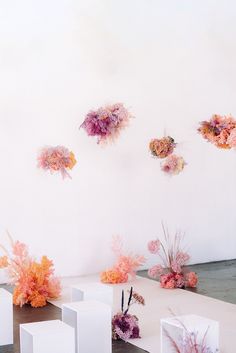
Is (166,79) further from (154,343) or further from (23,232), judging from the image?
(154,343)

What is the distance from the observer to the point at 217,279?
7.46 metres

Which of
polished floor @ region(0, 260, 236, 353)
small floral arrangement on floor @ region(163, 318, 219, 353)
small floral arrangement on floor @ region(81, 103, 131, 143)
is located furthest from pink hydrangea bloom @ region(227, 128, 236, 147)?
small floral arrangement on floor @ region(163, 318, 219, 353)

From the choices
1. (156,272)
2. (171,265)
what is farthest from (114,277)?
(171,265)

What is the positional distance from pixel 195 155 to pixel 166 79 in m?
1.14

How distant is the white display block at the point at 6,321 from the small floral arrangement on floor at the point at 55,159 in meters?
2.26

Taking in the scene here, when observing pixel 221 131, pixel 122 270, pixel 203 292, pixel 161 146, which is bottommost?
pixel 203 292

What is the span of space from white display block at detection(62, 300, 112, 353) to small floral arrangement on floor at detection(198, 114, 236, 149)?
7.58 feet

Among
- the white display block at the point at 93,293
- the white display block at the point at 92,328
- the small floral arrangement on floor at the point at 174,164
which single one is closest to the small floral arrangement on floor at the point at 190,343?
the white display block at the point at 92,328

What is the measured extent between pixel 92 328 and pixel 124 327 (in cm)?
46

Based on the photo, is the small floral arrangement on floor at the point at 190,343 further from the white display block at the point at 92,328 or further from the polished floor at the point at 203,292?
the polished floor at the point at 203,292

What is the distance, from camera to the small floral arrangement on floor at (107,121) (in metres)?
6.62

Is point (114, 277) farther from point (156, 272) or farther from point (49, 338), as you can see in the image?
point (49, 338)

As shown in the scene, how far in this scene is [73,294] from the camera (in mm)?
5418

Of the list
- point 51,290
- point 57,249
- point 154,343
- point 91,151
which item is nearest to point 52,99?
point 91,151
